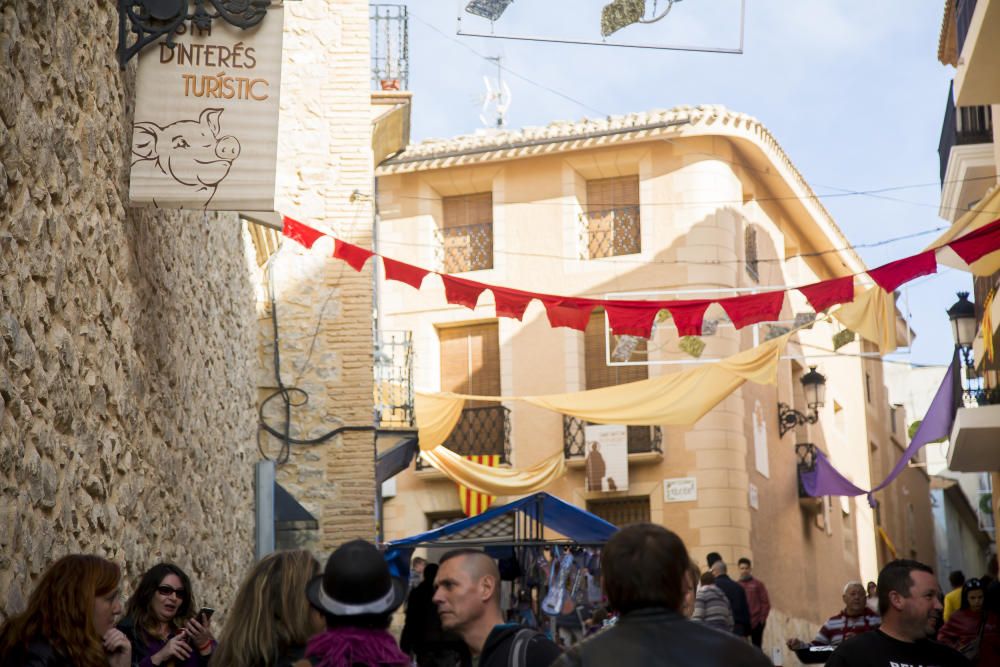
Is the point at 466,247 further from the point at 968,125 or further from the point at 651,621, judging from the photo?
the point at 651,621

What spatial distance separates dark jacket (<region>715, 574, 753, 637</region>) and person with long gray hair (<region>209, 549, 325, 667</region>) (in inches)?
398

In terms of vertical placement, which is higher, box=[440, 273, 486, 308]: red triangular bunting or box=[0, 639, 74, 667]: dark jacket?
box=[440, 273, 486, 308]: red triangular bunting

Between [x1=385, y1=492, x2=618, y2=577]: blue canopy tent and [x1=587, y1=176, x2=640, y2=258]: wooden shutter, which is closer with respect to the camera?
[x1=385, y1=492, x2=618, y2=577]: blue canopy tent

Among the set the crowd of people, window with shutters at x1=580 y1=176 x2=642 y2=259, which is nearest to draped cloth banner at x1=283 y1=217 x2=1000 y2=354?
the crowd of people

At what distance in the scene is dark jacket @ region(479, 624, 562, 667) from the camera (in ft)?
13.0

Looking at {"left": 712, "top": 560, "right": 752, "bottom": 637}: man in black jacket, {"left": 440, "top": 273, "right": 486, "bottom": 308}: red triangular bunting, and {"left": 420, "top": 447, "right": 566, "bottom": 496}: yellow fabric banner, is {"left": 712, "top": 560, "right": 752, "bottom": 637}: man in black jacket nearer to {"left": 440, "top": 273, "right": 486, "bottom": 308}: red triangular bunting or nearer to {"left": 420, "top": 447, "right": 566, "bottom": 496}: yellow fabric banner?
{"left": 440, "top": 273, "right": 486, "bottom": 308}: red triangular bunting

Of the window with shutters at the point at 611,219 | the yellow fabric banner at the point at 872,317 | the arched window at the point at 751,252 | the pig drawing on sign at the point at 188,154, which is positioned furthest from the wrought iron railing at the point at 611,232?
the pig drawing on sign at the point at 188,154

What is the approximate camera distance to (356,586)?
368 centimetres

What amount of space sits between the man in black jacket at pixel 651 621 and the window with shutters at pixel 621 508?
2055 cm

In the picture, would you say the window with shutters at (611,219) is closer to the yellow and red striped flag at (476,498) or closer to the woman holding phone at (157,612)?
the yellow and red striped flag at (476,498)

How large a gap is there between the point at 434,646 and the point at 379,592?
435cm

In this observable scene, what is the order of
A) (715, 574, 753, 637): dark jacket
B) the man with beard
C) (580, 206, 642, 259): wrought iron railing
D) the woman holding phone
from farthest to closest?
1. (580, 206, 642, 259): wrought iron railing
2. (715, 574, 753, 637): dark jacket
3. the woman holding phone
4. the man with beard

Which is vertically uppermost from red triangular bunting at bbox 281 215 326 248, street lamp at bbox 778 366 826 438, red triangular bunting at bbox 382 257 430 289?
red triangular bunting at bbox 281 215 326 248

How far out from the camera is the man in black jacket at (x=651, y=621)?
10.3ft
